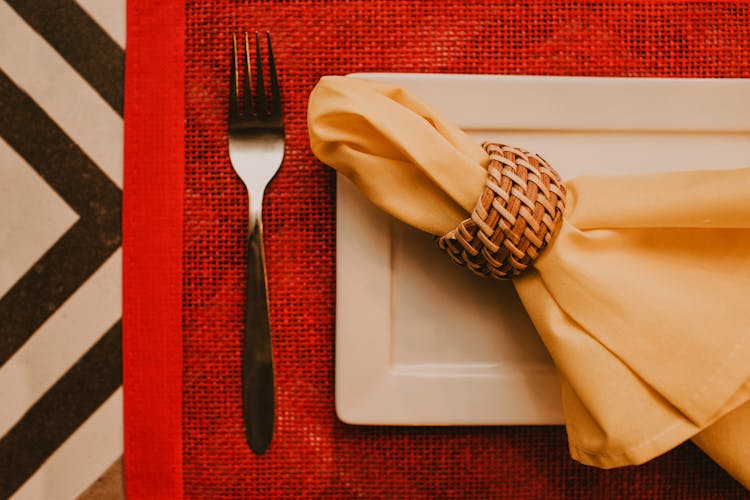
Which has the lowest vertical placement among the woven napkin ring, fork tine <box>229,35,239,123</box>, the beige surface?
the beige surface

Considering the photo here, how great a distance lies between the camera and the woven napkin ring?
22 cm

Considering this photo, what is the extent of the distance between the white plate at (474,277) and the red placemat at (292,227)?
0.08 feet

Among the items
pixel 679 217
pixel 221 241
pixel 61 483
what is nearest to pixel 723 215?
pixel 679 217

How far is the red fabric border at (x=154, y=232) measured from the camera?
293mm

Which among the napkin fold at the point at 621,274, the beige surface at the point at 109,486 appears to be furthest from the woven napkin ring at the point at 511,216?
the beige surface at the point at 109,486

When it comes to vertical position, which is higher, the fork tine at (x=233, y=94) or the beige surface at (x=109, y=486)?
the fork tine at (x=233, y=94)

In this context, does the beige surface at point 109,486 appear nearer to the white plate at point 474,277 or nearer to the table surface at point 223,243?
the table surface at point 223,243

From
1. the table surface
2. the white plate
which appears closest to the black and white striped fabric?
the table surface

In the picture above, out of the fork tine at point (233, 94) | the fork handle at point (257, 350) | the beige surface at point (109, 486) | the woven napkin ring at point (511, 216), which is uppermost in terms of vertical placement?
the fork tine at point (233, 94)

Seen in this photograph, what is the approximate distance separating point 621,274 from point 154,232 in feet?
0.82

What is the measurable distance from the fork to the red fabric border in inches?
1.5

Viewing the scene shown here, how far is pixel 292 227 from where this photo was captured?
11.5 inches

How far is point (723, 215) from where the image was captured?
9.0 inches

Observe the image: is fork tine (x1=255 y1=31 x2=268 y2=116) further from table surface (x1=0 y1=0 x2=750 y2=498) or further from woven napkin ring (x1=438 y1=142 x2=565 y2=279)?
woven napkin ring (x1=438 y1=142 x2=565 y2=279)
